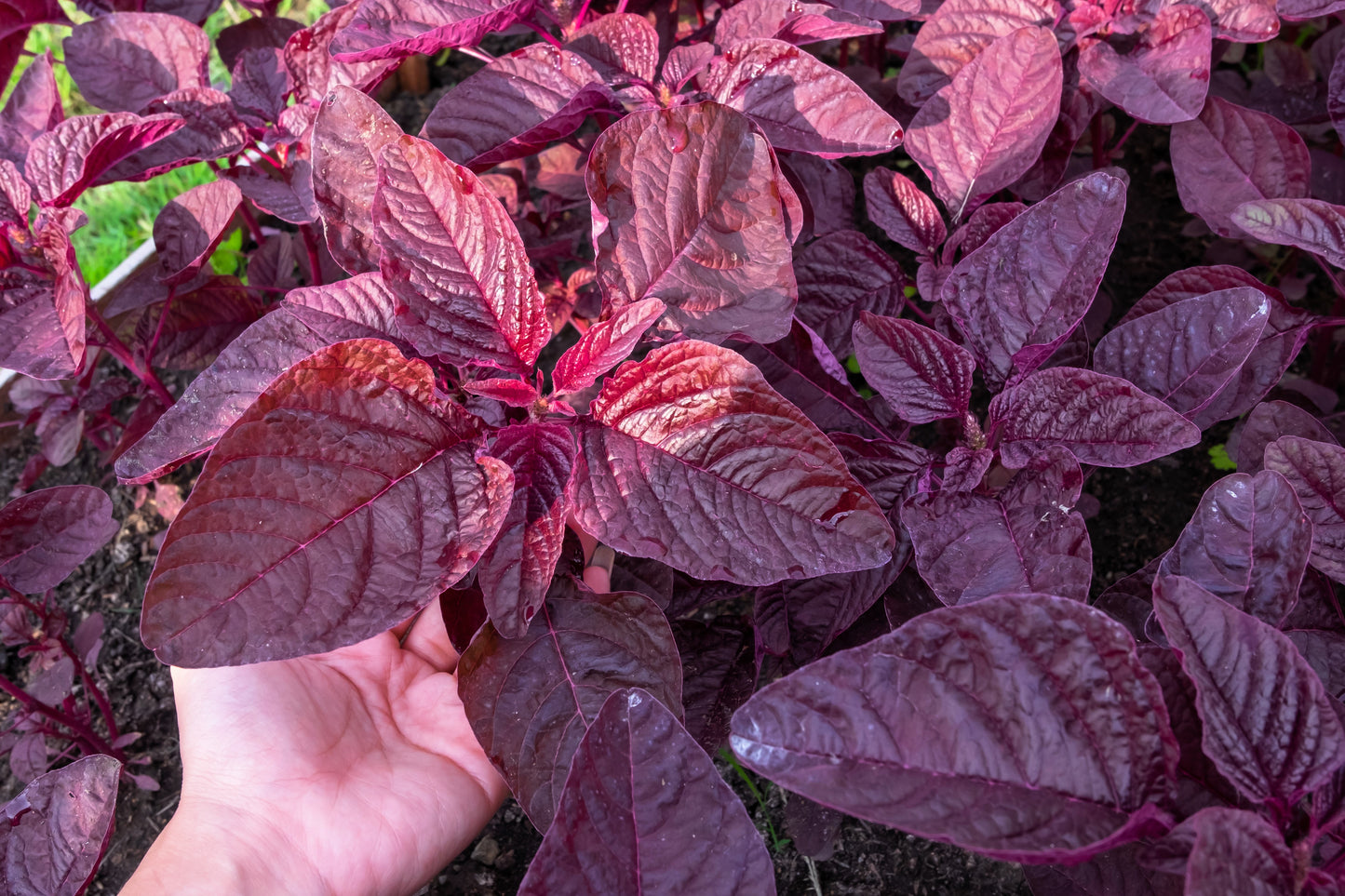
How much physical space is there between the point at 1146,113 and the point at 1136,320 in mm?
321

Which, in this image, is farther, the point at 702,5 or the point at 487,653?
the point at 702,5

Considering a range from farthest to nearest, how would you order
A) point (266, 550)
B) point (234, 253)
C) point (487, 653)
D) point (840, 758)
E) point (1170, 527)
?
point (234, 253), point (1170, 527), point (487, 653), point (266, 550), point (840, 758)

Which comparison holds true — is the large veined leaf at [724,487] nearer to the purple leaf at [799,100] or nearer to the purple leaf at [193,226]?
the purple leaf at [799,100]

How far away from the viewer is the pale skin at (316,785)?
1.12 metres

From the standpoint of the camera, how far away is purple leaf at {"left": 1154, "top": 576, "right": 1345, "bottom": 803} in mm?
696

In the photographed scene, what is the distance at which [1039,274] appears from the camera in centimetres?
100

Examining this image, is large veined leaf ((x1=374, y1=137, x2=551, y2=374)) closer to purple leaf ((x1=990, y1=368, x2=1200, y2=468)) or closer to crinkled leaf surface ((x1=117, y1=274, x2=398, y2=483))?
crinkled leaf surface ((x1=117, y1=274, x2=398, y2=483))

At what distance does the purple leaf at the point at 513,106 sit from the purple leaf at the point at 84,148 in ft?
1.14

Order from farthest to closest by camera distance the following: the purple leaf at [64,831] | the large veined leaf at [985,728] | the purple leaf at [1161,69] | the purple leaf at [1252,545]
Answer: the purple leaf at [1161,69], the purple leaf at [64,831], the purple leaf at [1252,545], the large veined leaf at [985,728]

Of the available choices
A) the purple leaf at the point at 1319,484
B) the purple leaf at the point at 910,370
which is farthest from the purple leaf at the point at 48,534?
the purple leaf at the point at 1319,484

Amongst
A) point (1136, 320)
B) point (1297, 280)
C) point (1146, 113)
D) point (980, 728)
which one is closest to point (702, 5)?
point (1146, 113)

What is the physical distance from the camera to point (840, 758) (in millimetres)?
666

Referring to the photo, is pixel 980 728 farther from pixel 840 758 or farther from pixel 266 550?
pixel 266 550

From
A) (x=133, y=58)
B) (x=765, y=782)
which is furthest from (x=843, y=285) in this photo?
(x=133, y=58)
